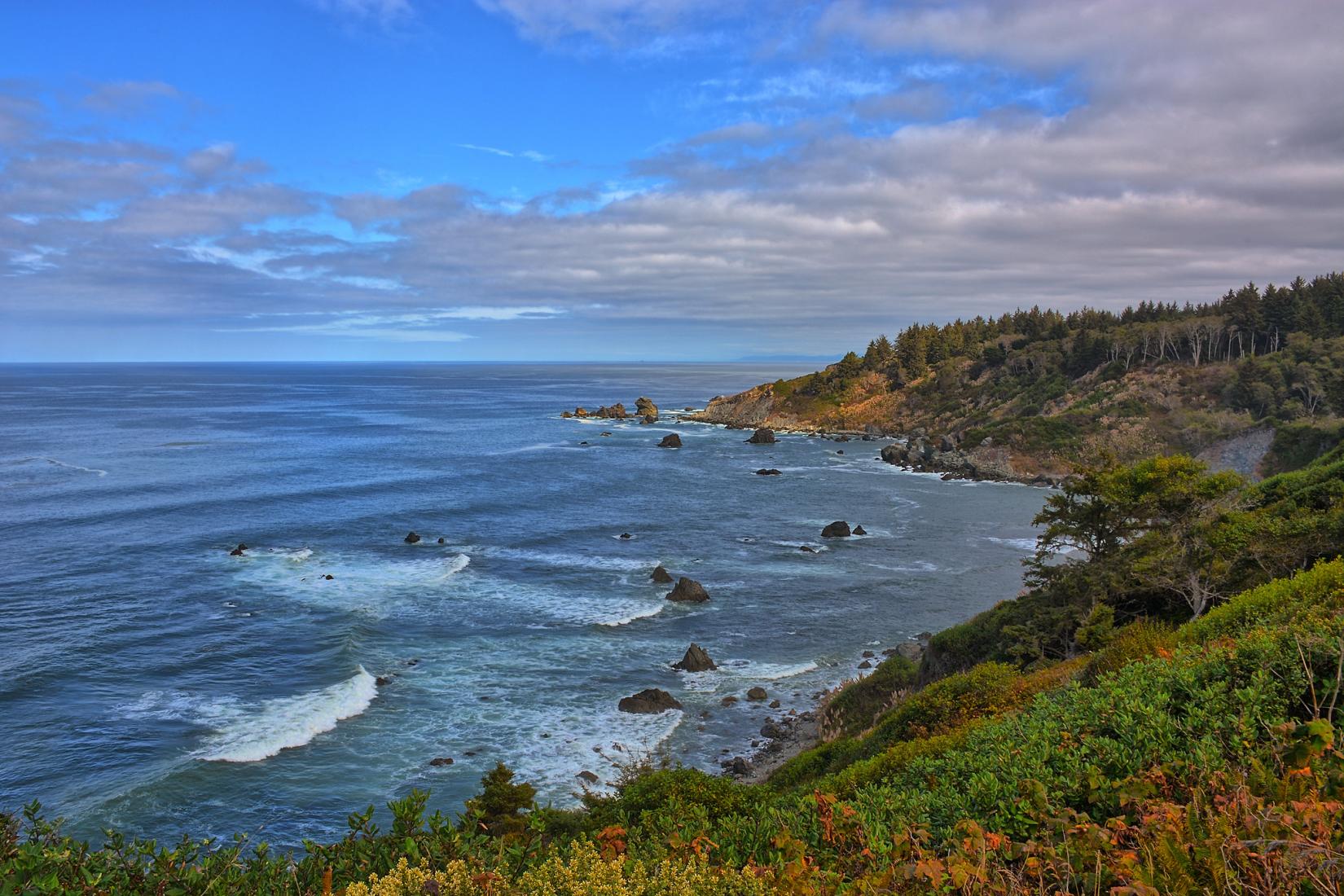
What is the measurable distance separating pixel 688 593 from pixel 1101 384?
317ft

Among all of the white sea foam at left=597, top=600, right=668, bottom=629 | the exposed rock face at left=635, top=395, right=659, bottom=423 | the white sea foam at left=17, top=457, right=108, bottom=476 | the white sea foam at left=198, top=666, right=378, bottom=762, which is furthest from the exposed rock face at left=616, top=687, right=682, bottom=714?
the exposed rock face at left=635, top=395, right=659, bottom=423

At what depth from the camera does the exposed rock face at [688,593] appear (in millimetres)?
47188

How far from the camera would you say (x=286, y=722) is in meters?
31.3

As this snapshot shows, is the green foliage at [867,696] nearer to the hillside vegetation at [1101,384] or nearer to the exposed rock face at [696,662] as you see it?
the exposed rock face at [696,662]

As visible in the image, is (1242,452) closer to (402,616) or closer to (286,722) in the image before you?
(402,616)

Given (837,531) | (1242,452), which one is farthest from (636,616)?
(1242,452)

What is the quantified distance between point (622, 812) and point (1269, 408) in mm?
109120

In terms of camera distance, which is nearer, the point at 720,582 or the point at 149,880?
the point at 149,880

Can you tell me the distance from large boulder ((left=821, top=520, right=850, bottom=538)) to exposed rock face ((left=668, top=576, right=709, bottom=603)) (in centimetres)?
1976

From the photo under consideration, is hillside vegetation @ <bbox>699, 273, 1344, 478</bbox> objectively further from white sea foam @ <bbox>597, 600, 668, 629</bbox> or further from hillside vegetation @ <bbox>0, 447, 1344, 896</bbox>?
hillside vegetation @ <bbox>0, 447, 1344, 896</bbox>

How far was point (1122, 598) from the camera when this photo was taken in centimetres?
2811

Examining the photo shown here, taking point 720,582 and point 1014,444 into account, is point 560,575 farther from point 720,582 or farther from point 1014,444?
point 1014,444

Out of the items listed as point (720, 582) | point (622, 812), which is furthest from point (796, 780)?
point (720, 582)

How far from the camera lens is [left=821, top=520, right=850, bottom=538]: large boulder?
64.5 metres
